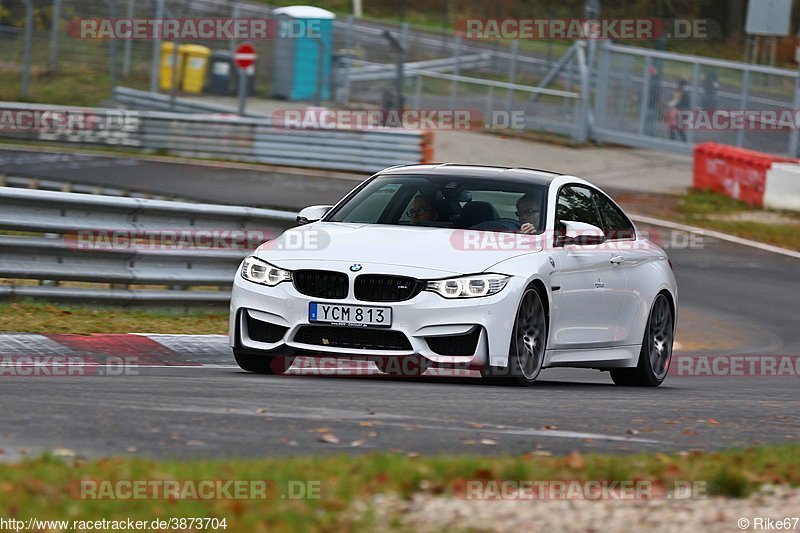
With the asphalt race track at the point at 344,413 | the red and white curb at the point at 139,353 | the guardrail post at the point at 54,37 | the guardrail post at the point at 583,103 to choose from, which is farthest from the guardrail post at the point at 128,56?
the asphalt race track at the point at 344,413

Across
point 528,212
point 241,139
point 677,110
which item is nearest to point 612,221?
point 528,212

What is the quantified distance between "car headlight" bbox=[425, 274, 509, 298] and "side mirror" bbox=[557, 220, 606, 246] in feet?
3.37

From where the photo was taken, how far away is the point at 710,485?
565 cm

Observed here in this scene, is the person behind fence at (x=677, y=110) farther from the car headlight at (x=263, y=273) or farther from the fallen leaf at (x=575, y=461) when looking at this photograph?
the fallen leaf at (x=575, y=461)

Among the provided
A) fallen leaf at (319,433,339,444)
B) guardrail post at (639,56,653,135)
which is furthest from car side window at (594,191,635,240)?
guardrail post at (639,56,653,135)

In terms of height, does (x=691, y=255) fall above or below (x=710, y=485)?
below

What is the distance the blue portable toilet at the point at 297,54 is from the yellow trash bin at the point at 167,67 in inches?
91.7

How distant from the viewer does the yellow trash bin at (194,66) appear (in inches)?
1421

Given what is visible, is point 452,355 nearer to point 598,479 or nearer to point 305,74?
point 598,479

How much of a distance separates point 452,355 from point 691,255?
42.7ft

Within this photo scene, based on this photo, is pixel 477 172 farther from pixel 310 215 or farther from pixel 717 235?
pixel 717 235

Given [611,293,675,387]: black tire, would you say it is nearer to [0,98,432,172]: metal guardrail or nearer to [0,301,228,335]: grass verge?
[0,301,228,335]: grass verge

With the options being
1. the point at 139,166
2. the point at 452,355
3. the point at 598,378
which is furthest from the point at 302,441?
the point at 139,166

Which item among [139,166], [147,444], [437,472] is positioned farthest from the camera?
[139,166]
